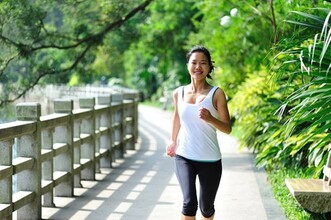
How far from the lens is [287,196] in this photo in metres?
8.59

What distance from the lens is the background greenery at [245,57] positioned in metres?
6.90

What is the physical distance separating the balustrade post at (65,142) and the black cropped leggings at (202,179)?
340 centimetres

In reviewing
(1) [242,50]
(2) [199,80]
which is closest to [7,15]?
(2) [199,80]

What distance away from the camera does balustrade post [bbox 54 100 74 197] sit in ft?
29.6

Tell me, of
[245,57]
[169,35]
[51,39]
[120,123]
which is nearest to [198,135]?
[120,123]

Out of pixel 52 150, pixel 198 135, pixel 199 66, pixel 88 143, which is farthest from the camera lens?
pixel 88 143

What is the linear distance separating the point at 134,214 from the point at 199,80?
252 cm

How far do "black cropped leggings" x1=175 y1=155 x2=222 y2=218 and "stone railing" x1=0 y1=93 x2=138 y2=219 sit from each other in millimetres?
1758

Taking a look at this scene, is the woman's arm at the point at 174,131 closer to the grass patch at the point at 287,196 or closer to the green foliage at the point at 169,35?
the grass patch at the point at 287,196

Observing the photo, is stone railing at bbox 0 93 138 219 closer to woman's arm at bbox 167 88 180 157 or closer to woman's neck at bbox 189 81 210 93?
woman's arm at bbox 167 88 180 157

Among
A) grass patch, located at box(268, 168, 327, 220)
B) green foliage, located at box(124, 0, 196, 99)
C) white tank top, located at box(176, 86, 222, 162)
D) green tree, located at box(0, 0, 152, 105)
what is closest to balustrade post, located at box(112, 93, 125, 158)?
green tree, located at box(0, 0, 152, 105)

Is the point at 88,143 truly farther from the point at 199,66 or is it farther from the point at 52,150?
the point at 199,66

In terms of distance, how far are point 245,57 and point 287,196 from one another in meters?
11.1

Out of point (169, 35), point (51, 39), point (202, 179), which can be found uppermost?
point (169, 35)
